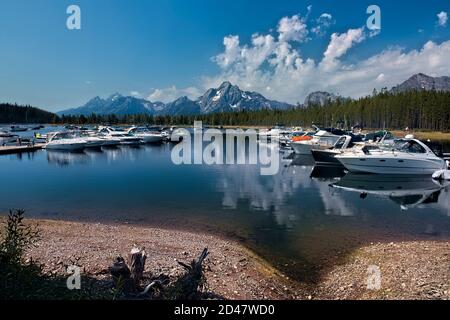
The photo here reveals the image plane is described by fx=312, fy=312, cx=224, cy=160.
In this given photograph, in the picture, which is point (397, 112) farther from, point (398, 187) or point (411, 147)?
point (398, 187)

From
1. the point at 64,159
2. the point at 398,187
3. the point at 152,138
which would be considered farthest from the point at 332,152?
the point at 152,138

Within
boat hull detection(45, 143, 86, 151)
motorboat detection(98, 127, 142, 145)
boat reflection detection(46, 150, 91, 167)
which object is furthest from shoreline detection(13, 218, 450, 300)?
motorboat detection(98, 127, 142, 145)

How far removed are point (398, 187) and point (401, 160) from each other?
5851 millimetres

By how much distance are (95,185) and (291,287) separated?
89.1 feet

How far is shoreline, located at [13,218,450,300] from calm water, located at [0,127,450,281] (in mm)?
1156

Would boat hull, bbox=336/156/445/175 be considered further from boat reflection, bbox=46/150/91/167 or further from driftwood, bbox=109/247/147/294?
boat reflection, bbox=46/150/91/167

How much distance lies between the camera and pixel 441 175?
3731cm

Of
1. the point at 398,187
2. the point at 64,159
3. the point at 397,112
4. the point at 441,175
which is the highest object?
the point at 397,112

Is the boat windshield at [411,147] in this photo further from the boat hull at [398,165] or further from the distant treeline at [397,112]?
the distant treeline at [397,112]

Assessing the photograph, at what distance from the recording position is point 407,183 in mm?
35625

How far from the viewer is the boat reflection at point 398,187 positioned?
27922mm

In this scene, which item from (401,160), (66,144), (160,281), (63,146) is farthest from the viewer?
(66,144)

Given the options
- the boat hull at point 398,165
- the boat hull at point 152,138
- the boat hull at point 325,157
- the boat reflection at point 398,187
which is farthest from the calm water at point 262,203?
the boat hull at point 152,138

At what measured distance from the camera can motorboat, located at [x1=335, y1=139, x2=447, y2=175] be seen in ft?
124
